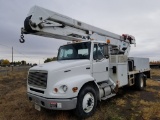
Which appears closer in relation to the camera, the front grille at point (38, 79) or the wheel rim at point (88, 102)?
the front grille at point (38, 79)

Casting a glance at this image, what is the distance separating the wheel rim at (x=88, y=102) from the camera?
5.36 meters

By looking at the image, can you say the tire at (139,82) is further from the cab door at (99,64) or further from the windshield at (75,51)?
the windshield at (75,51)

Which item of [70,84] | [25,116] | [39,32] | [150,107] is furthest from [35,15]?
[150,107]

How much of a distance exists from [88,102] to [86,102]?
0.41 ft

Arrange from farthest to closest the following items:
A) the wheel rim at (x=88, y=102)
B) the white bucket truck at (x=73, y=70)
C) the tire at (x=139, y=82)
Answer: the tire at (x=139, y=82), the wheel rim at (x=88, y=102), the white bucket truck at (x=73, y=70)

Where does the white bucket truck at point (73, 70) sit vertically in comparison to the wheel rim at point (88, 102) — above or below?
above

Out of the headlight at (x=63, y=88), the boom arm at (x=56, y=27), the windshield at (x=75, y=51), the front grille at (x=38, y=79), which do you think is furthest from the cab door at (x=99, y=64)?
the front grille at (x=38, y=79)

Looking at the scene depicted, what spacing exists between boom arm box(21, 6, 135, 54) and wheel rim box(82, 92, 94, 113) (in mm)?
2530

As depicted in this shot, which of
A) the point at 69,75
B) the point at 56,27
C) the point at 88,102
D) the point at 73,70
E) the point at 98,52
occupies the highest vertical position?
the point at 56,27

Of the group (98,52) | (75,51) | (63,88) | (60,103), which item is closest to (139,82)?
(98,52)

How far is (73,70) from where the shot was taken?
546 cm

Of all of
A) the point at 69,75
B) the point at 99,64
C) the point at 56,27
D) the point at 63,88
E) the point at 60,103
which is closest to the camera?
the point at 60,103

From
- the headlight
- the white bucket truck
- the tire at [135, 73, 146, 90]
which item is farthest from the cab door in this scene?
the tire at [135, 73, 146, 90]

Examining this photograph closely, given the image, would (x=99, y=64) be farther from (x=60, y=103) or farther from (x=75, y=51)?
(x=60, y=103)
